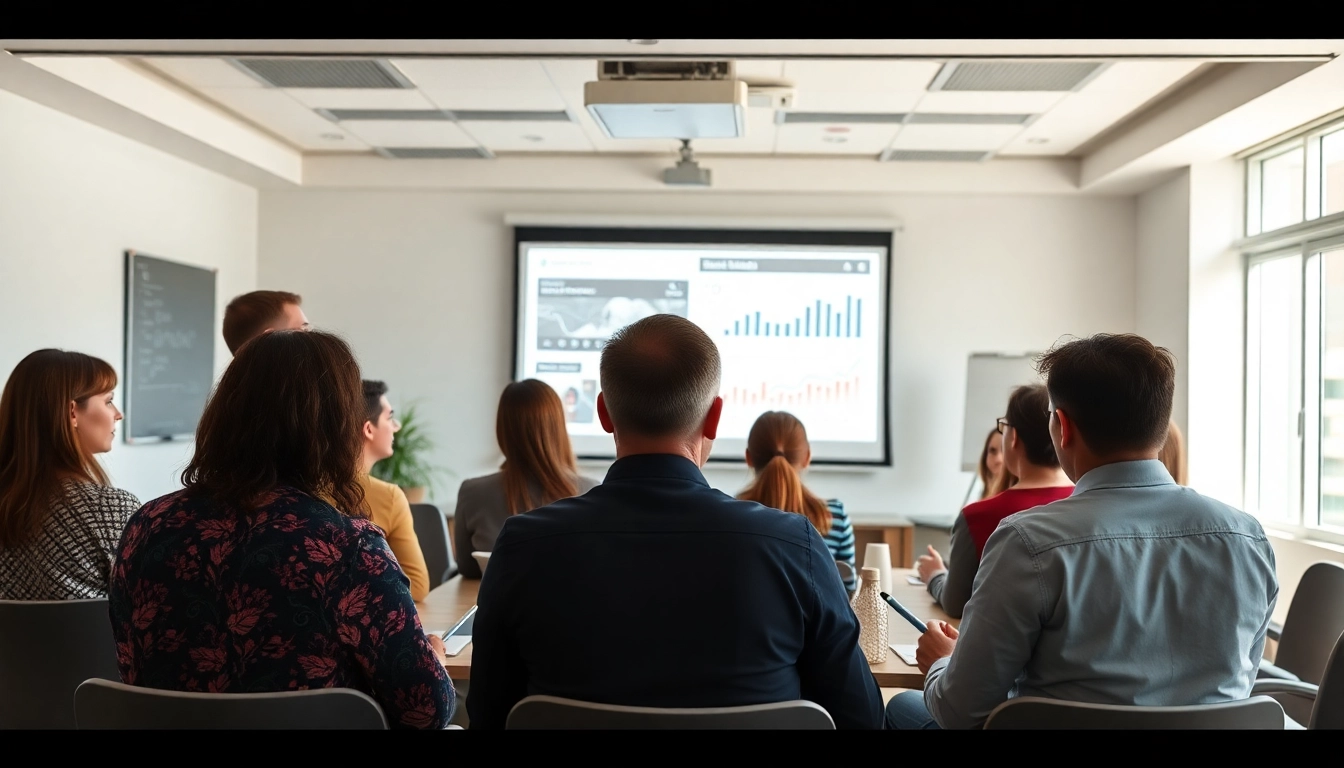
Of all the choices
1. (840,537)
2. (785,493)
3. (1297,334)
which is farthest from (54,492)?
(1297,334)

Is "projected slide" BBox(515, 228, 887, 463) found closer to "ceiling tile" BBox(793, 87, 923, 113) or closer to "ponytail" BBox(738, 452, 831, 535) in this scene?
"ceiling tile" BBox(793, 87, 923, 113)

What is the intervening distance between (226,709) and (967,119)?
16.3 ft

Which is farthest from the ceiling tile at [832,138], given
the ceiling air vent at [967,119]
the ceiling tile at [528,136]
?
the ceiling tile at [528,136]

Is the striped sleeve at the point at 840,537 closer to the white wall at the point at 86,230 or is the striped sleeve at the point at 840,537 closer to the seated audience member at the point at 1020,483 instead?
the seated audience member at the point at 1020,483

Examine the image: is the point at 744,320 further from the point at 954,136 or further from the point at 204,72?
the point at 204,72

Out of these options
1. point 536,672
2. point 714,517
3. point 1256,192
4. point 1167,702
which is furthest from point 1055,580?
point 1256,192

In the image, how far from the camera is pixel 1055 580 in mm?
1665

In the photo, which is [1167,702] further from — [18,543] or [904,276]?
[904,276]

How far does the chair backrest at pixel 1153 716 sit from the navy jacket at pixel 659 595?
358 millimetres

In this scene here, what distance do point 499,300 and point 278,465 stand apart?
5.35 m

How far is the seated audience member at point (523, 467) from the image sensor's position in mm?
3131

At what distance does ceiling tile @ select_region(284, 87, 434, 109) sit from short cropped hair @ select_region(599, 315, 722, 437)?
3.94 m

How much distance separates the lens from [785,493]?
334cm
